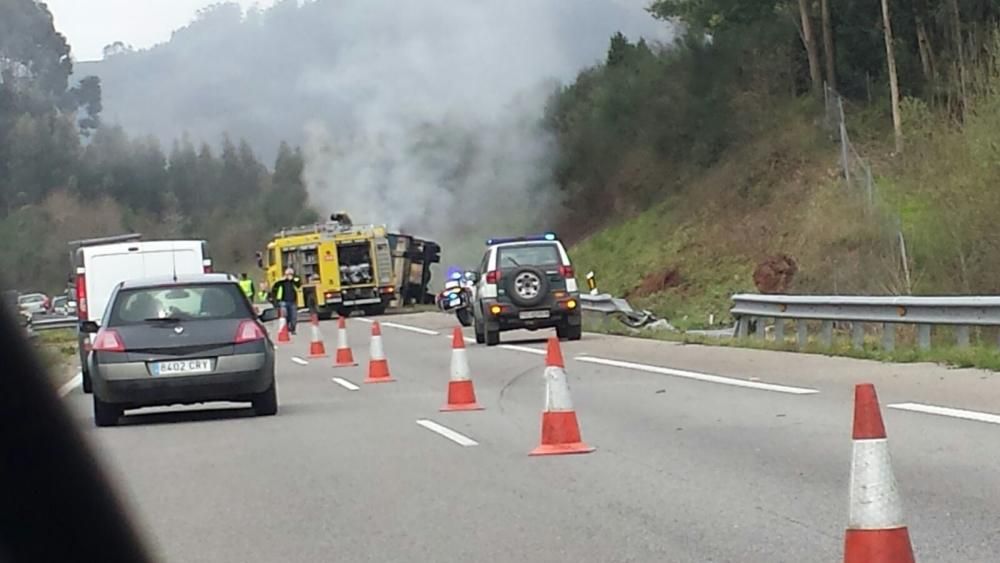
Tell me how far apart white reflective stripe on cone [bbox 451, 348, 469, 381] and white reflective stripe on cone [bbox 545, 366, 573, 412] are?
357 cm

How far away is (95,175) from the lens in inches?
2454

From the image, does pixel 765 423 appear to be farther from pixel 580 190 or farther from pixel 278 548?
pixel 580 190

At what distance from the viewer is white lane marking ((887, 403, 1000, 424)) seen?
1217 cm

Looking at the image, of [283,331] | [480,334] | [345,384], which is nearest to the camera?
[345,384]

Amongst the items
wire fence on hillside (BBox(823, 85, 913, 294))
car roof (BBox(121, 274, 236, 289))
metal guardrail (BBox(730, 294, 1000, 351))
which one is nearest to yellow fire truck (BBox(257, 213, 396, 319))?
wire fence on hillside (BBox(823, 85, 913, 294))

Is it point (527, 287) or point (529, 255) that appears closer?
point (527, 287)

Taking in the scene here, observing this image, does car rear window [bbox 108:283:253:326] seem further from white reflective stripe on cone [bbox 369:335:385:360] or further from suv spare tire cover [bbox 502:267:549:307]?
suv spare tire cover [bbox 502:267:549:307]

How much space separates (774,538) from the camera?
7.93 meters

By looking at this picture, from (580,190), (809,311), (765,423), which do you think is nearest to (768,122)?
(580,190)

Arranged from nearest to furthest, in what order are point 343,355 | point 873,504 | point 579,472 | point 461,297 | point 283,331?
point 873,504 → point 579,472 → point 343,355 → point 461,297 → point 283,331

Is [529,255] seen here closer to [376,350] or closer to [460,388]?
[376,350]

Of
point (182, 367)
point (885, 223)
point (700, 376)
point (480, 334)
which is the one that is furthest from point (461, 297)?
point (182, 367)

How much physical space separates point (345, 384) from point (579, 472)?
986 centimetres

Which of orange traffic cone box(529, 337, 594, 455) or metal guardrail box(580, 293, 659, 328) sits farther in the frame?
metal guardrail box(580, 293, 659, 328)
